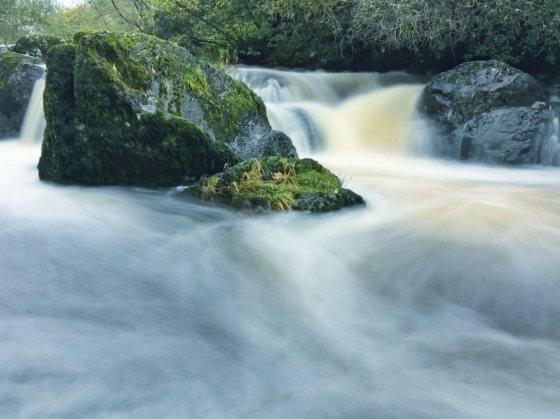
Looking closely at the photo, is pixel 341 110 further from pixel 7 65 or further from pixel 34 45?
pixel 34 45

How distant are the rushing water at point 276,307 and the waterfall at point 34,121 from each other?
11.1 feet

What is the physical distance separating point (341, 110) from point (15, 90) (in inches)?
254

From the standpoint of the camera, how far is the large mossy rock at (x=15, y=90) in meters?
9.77

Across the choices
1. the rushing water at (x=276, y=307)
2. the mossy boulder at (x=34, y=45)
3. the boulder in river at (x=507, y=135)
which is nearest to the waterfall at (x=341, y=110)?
the boulder in river at (x=507, y=135)

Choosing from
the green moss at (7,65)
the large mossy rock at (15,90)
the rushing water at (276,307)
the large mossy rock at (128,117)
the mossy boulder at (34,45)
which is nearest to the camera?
the rushing water at (276,307)

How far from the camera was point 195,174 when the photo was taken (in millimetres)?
5898

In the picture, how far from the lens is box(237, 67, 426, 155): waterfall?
8.88m

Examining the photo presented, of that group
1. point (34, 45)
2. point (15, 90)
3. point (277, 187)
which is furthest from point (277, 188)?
point (34, 45)

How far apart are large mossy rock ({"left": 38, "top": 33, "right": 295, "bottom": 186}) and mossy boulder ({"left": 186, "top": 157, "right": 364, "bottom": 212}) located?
1.64ft

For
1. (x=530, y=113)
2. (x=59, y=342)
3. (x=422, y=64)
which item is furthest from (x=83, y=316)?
(x=422, y=64)

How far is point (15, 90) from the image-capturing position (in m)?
9.92

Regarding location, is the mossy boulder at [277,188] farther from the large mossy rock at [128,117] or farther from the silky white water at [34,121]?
the silky white water at [34,121]

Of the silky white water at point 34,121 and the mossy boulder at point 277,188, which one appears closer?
the mossy boulder at point 277,188

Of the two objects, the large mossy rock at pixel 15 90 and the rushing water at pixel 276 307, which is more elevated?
the large mossy rock at pixel 15 90
